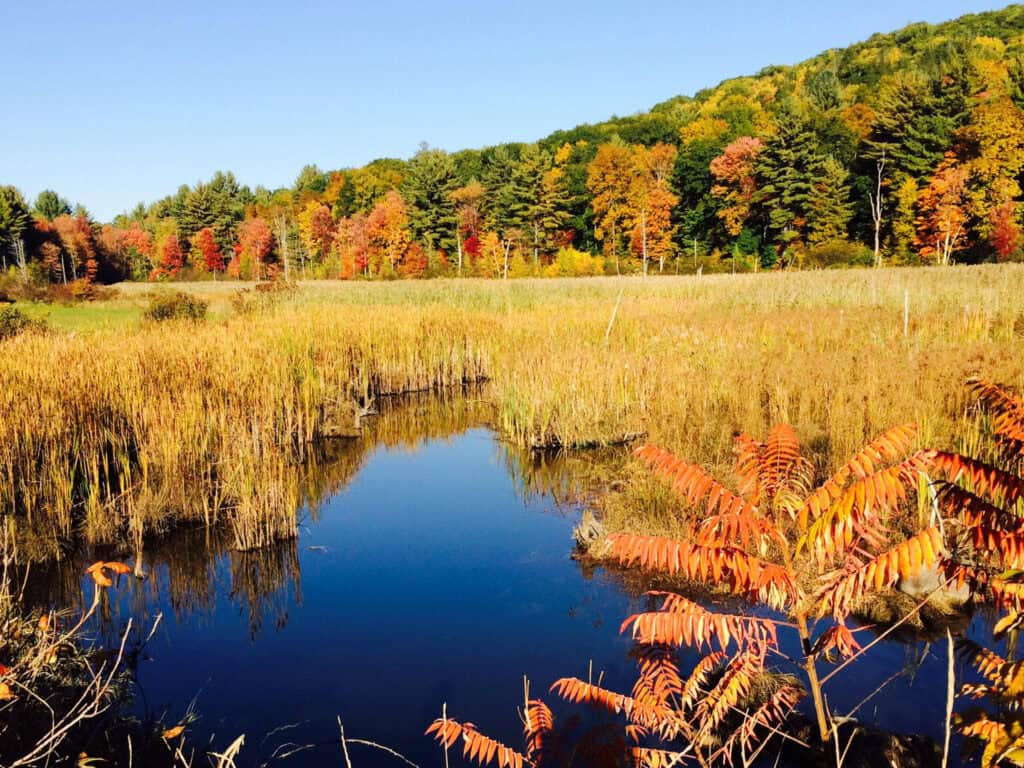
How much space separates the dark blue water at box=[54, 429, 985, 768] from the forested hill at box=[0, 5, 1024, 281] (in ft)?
108

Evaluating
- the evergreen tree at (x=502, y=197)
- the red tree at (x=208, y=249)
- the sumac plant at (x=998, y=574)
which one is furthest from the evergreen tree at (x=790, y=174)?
the red tree at (x=208, y=249)

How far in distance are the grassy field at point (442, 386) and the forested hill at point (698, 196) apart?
26.2m

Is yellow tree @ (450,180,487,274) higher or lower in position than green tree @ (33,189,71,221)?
lower

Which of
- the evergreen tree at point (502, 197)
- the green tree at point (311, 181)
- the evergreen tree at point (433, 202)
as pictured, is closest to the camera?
the evergreen tree at point (502, 197)

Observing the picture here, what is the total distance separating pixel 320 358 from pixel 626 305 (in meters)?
8.44

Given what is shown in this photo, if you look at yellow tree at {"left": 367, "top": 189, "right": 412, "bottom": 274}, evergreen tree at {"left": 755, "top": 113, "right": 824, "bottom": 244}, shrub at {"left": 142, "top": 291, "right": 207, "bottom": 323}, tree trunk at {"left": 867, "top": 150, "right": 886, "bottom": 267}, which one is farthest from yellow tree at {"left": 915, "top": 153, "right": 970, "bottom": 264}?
yellow tree at {"left": 367, "top": 189, "right": 412, "bottom": 274}

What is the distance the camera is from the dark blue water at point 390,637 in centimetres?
382

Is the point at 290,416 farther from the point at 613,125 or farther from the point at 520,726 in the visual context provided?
the point at 613,125

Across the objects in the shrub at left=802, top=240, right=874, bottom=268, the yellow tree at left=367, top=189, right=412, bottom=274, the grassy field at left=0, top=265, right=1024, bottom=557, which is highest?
the yellow tree at left=367, top=189, right=412, bottom=274

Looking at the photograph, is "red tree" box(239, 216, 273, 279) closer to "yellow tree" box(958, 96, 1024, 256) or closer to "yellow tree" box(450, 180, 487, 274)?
"yellow tree" box(450, 180, 487, 274)

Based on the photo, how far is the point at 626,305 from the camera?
56.8ft

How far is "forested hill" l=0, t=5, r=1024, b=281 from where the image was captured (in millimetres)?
38906

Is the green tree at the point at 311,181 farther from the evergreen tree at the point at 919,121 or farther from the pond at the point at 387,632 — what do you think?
the pond at the point at 387,632

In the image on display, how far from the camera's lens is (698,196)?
53.9 m
